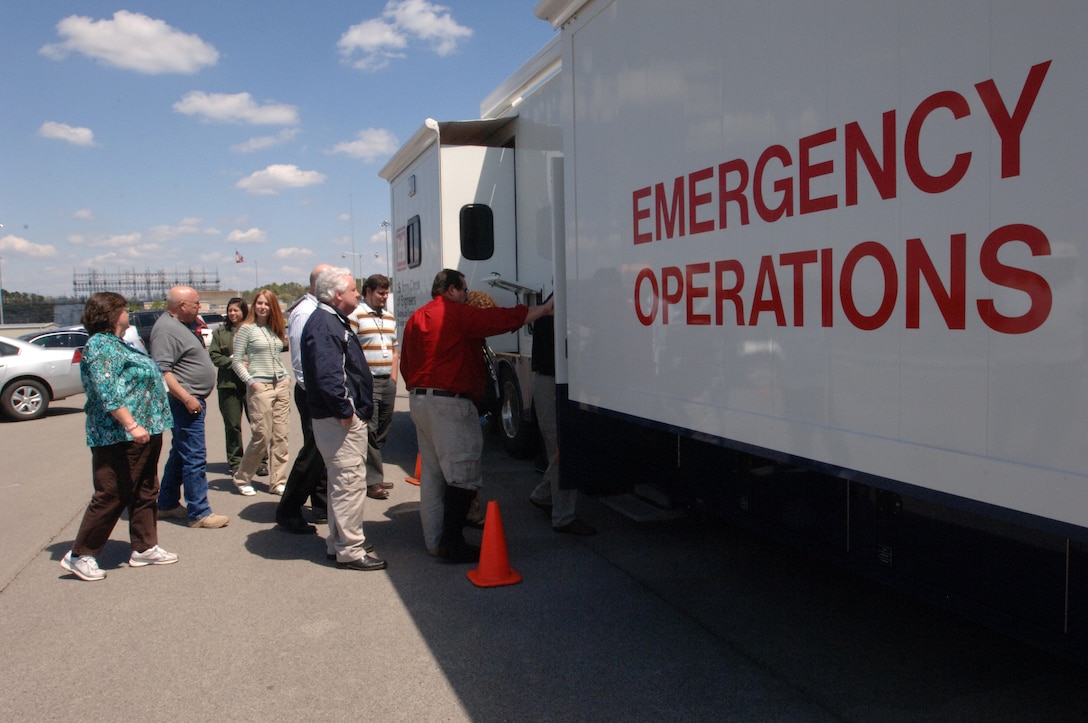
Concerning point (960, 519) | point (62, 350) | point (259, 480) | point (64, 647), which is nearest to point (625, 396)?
point (960, 519)

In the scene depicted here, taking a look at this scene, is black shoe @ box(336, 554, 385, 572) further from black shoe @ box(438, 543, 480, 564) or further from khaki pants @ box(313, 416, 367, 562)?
black shoe @ box(438, 543, 480, 564)

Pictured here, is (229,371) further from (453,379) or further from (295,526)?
(453,379)

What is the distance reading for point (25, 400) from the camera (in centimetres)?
1311

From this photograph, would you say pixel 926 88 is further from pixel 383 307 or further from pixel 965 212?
pixel 383 307

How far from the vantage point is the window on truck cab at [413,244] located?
9.13 metres

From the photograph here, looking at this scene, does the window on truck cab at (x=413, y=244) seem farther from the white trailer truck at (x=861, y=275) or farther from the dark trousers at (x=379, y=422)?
the white trailer truck at (x=861, y=275)

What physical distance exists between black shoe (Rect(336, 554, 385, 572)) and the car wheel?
419 inches

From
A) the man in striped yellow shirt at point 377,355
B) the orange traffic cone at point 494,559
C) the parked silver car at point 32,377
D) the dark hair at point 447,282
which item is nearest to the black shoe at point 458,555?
the orange traffic cone at point 494,559

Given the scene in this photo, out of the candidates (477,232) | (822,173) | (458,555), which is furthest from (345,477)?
(477,232)

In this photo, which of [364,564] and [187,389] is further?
[187,389]

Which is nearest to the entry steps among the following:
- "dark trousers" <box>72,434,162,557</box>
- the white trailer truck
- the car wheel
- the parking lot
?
the white trailer truck

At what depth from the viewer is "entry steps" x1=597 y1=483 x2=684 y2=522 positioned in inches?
178

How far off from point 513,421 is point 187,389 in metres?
3.39

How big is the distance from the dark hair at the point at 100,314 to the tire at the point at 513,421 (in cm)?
381
